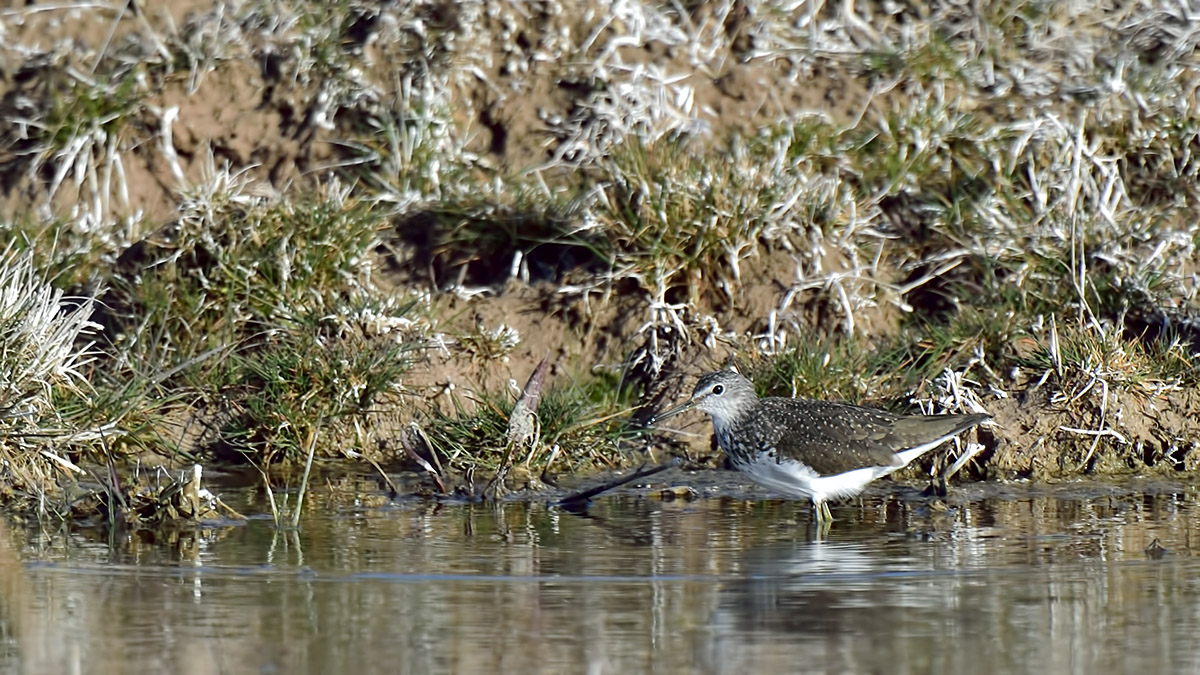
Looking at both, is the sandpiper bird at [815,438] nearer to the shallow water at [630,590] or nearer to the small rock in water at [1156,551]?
the shallow water at [630,590]

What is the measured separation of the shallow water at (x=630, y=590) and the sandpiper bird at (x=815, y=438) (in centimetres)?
21

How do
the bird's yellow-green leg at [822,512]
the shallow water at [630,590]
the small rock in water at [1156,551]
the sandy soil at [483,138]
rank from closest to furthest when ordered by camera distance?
1. the shallow water at [630,590]
2. the small rock in water at [1156,551]
3. the bird's yellow-green leg at [822,512]
4. the sandy soil at [483,138]

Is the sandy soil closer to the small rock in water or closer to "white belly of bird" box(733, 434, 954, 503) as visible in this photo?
"white belly of bird" box(733, 434, 954, 503)

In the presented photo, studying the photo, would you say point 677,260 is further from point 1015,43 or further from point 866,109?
point 1015,43

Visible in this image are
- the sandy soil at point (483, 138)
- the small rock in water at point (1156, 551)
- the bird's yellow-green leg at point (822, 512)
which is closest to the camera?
the small rock in water at point (1156, 551)

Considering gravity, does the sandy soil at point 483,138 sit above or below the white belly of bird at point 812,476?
above

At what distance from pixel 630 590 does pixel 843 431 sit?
2.34 m

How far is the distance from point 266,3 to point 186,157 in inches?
49.7

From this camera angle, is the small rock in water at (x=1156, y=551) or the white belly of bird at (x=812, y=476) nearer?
the small rock in water at (x=1156, y=551)

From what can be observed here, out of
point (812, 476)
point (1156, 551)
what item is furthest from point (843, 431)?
point (1156, 551)

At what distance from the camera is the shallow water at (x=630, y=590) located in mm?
5809

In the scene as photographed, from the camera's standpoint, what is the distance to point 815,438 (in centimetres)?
875

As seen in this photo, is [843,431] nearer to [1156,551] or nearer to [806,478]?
[806,478]

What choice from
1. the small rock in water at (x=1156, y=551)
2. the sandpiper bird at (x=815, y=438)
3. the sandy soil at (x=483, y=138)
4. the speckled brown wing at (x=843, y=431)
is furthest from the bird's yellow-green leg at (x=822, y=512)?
the small rock in water at (x=1156, y=551)
